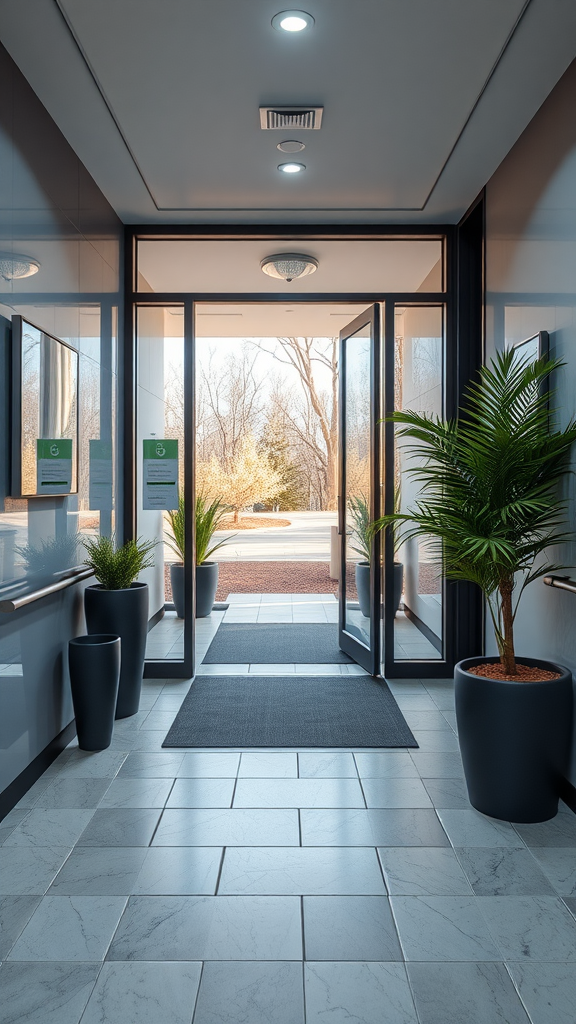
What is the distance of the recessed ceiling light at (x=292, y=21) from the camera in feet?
7.83

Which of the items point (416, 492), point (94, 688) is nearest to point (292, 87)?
point (416, 492)

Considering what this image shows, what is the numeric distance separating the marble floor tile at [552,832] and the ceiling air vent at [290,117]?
112 inches

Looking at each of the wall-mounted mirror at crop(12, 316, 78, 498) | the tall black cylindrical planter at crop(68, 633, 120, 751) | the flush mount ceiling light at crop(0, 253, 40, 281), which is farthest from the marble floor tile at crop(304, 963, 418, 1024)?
the flush mount ceiling light at crop(0, 253, 40, 281)

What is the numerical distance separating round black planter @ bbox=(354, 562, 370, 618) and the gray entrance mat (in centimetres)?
46

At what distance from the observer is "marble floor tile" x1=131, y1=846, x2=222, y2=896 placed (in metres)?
2.12

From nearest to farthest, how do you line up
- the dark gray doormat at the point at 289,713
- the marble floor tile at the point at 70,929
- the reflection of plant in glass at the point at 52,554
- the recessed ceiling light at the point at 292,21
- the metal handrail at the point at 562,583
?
the marble floor tile at the point at 70,929 < the recessed ceiling light at the point at 292,21 < the metal handrail at the point at 562,583 < the reflection of plant in glass at the point at 52,554 < the dark gray doormat at the point at 289,713

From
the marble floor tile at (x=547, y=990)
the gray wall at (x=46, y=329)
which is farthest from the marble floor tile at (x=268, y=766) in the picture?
the marble floor tile at (x=547, y=990)

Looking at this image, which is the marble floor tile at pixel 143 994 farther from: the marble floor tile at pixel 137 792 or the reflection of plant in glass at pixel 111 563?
the reflection of plant in glass at pixel 111 563

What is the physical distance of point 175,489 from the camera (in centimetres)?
439

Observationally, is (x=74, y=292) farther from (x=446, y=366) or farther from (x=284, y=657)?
(x=284, y=657)

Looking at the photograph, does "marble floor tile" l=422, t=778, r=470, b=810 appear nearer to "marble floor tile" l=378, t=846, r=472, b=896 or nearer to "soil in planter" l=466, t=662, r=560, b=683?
"marble floor tile" l=378, t=846, r=472, b=896

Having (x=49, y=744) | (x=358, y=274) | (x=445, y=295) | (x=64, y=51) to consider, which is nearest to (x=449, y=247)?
(x=445, y=295)

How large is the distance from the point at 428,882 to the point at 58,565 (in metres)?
1.91

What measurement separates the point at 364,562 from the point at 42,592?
227cm
